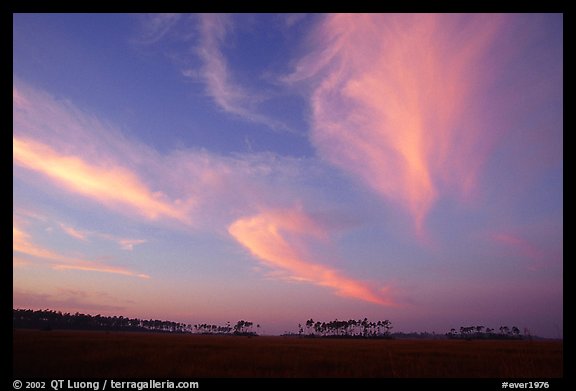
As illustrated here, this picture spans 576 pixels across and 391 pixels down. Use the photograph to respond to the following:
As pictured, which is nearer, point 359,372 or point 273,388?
point 273,388
